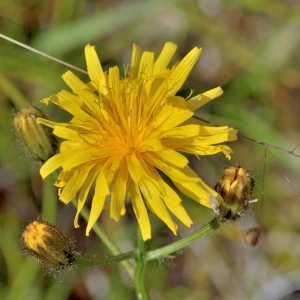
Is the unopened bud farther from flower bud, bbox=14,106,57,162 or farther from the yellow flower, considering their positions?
flower bud, bbox=14,106,57,162

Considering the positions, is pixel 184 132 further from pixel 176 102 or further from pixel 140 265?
pixel 140 265

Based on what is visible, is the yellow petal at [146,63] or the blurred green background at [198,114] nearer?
the yellow petal at [146,63]

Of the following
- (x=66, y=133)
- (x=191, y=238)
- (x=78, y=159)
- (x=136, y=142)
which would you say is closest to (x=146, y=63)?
(x=136, y=142)

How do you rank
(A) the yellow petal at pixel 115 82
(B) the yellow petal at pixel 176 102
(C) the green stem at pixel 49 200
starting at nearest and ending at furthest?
(B) the yellow petal at pixel 176 102, (A) the yellow petal at pixel 115 82, (C) the green stem at pixel 49 200

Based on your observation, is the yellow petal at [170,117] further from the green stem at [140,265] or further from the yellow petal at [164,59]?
the green stem at [140,265]

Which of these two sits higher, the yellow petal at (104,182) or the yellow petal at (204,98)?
the yellow petal at (204,98)

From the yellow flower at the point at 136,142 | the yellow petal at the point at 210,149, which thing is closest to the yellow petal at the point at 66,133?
the yellow flower at the point at 136,142

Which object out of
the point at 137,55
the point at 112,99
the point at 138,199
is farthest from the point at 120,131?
the point at 137,55

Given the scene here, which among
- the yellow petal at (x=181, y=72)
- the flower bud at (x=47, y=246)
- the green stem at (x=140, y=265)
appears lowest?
the green stem at (x=140, y=265)
